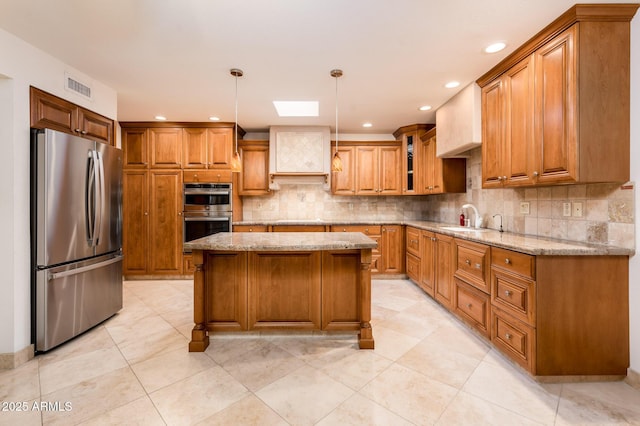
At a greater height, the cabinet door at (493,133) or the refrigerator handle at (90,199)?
the cabinet door at (493,133)

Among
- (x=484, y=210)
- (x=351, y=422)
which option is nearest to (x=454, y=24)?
(x=484, y=210)

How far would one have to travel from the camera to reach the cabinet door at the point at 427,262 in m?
3.33

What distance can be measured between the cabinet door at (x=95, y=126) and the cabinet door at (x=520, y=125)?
13.0 ft

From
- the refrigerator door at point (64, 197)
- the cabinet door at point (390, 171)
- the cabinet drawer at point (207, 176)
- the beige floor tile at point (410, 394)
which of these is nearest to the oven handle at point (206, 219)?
the cabinet drawer at point (207, 176)

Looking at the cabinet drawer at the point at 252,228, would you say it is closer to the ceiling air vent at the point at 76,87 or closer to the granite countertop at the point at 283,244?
the granite countertop at the point at 283,244

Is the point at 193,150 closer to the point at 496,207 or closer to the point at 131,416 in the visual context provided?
the point at 131,416

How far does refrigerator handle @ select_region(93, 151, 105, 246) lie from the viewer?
8.42ft

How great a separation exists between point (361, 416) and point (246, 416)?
65 cm

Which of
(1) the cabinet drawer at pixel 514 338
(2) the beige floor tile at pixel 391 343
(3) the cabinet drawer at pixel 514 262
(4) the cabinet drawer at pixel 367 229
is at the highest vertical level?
(4) the cabinet drawer at pixel 367 229

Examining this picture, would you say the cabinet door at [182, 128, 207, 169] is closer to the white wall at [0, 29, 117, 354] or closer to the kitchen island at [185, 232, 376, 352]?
the white wall at [0, 29, 117, 354]

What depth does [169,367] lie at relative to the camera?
79.4 inches

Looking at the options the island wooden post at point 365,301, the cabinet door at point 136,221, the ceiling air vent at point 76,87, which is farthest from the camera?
the cabinet door at point 136,221

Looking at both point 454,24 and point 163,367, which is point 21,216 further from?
point 454,24

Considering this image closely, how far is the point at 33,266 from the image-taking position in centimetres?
217
